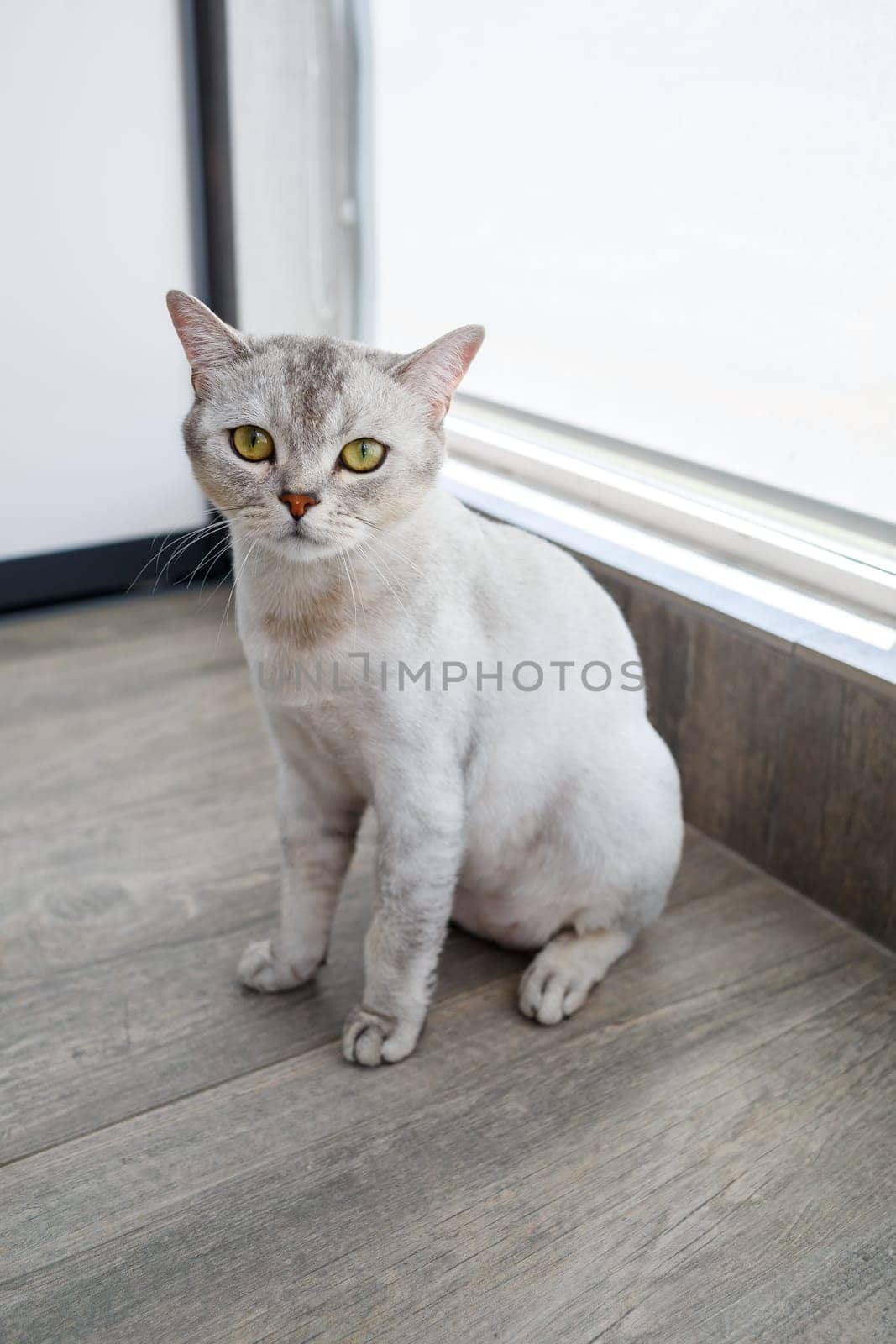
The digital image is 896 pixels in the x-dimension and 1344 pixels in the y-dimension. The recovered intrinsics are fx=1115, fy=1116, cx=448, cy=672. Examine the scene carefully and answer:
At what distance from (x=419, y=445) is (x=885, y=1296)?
0.83 m

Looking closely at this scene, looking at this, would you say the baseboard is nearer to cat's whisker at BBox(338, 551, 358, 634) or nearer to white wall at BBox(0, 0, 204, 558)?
white wall at BBox(0, 0, 204, 558)

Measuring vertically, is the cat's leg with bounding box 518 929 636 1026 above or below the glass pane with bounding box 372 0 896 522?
below

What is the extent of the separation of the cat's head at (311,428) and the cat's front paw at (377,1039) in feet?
1.64

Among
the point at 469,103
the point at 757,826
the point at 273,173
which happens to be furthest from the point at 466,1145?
the point at 273,173

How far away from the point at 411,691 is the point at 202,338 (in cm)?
38

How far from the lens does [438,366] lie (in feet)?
3.33

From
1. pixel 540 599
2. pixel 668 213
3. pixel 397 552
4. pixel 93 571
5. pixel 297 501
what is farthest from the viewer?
pixel 93 571

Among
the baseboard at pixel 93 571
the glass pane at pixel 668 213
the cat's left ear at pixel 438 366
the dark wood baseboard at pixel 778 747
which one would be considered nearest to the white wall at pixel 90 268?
the baseboard at pixel 93 571

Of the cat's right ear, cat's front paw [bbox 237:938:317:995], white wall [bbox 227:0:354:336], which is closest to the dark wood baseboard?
cat's front paw [bbox 237:938:317:995]

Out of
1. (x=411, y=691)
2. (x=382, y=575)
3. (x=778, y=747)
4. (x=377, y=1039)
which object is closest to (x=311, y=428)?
(x=382, y=575)

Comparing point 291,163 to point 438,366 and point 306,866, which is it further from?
point 306,866

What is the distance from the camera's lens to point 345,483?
0.98 metres

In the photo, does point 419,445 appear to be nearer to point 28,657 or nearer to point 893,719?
point 893,719

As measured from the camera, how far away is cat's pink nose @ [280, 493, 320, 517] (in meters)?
0.96
